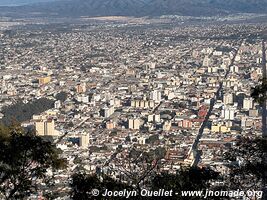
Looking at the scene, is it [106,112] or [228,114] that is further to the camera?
[106,112]

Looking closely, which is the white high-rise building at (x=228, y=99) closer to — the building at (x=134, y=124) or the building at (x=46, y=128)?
the building at (x=134, y=124)

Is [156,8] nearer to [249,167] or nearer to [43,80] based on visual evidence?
[43,80]

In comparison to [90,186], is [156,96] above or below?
below

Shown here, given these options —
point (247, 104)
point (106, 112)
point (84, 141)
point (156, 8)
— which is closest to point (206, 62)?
point (247, 104)

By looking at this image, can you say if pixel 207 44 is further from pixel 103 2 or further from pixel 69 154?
pixel 103 2

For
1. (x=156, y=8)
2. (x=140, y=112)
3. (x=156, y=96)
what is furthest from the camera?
(x=156, y=8)

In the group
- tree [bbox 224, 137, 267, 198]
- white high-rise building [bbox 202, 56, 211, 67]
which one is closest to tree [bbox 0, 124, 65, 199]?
tree [bbox 224, 137, 267, 198]
